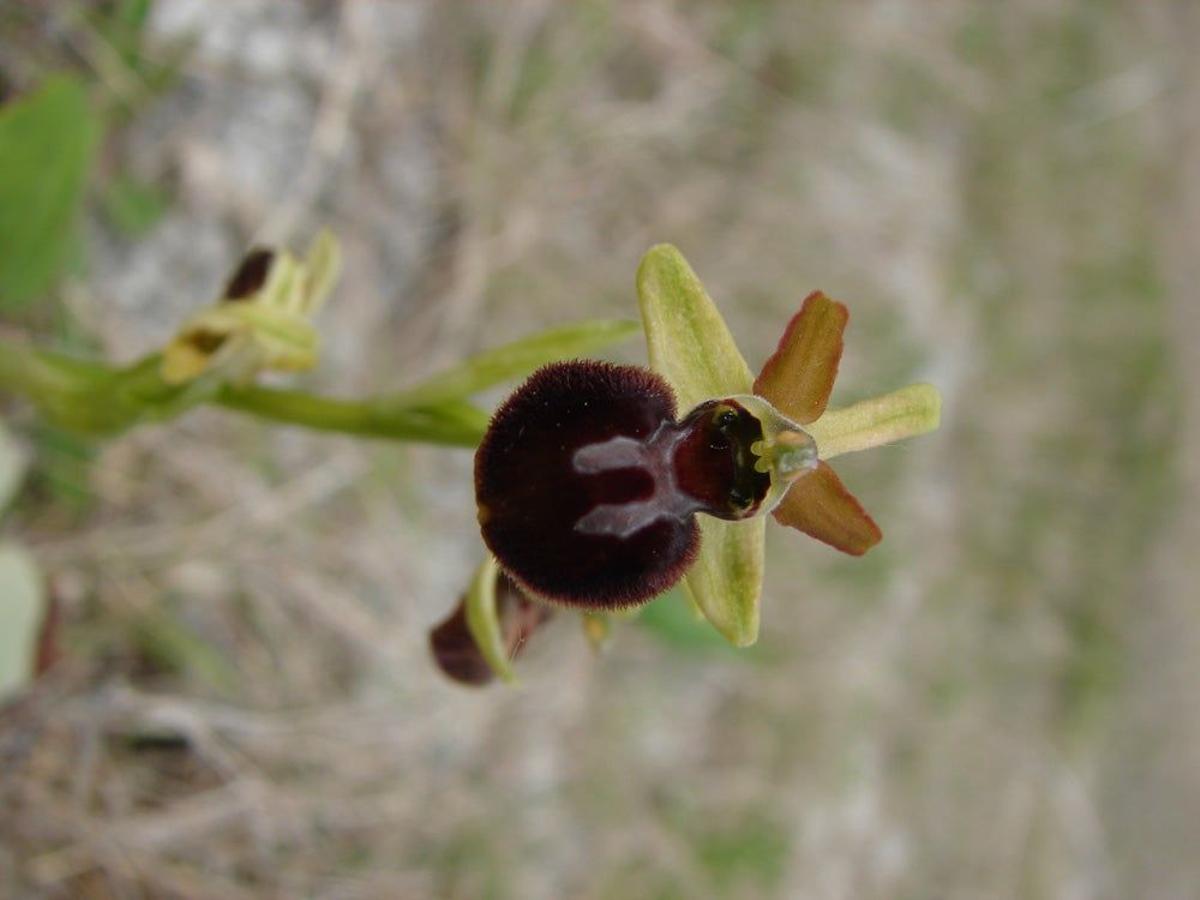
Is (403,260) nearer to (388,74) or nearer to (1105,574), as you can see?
(388,74)

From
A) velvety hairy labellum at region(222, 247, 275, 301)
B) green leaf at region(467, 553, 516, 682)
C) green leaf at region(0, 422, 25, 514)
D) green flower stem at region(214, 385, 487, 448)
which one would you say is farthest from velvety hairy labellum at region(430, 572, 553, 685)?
green leaf at region(0, 422, 25, 514)

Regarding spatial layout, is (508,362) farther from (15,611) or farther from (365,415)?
(15,611)

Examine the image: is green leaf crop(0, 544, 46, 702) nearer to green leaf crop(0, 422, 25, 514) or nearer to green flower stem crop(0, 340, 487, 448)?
green leaf crop(0, 422, 25, 514)

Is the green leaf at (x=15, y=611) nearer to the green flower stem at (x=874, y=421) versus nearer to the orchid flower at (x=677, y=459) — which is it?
the orchid flower at (x=677, y=459)

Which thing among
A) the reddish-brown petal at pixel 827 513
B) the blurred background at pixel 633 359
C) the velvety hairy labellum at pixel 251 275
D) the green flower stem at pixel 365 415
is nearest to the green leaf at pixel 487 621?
the green flower stem at pixel 365 415

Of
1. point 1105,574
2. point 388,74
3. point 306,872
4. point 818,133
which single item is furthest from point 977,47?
point 306,872
